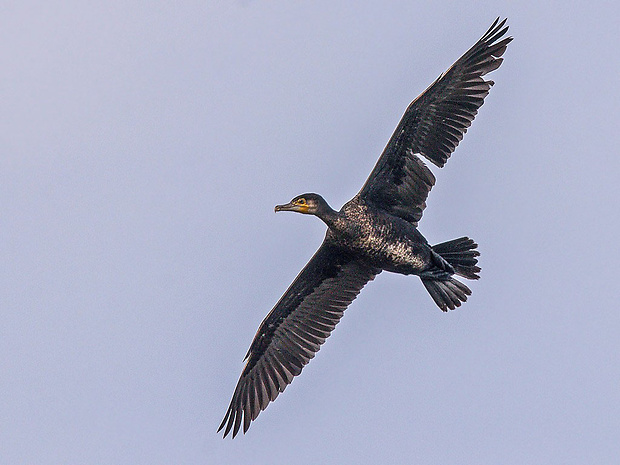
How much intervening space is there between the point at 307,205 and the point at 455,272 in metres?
2.23

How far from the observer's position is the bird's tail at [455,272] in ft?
52.2

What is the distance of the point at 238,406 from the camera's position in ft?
54.3

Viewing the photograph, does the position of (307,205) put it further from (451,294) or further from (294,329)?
(451,294)

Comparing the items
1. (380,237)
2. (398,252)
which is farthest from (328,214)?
(398,252)

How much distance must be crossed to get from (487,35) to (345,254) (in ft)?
11.6

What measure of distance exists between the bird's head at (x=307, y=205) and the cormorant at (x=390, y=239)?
0.04 feet

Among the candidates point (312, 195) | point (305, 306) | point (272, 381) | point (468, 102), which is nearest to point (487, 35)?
point (468, 102)

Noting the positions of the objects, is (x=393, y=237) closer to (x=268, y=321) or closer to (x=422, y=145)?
(x=422, y=145)

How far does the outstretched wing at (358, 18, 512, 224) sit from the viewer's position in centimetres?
1570

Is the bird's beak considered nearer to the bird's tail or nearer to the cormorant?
the cormorant

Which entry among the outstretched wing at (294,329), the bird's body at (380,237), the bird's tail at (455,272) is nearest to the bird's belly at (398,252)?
the bird's body at (380,237)

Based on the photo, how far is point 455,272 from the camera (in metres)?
15.9

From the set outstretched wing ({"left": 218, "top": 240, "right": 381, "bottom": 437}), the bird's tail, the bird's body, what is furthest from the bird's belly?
outstretched wing ({"left": 218, "top": 240, "right": 381, "bottom": 437})

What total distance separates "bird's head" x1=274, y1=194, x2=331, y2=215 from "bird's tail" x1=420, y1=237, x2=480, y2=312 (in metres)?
1.72
